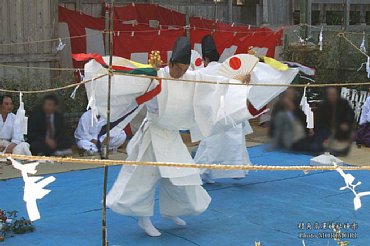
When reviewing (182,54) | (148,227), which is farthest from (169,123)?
(148,227)

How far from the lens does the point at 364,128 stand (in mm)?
8117

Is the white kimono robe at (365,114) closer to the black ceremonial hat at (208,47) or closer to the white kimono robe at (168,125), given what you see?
the black ceremonial hat at (208,47)

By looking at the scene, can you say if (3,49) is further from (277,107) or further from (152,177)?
(277,107)

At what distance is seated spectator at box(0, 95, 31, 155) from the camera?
6559 mm

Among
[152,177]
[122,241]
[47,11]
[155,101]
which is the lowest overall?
[122,241]

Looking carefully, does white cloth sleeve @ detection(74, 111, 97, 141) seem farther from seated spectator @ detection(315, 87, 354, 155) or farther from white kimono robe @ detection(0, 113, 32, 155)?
seated spectator @ detection(315, 87, 354, 155)

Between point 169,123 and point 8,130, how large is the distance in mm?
3112

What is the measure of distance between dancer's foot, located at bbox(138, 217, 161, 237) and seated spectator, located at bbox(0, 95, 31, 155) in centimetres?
275

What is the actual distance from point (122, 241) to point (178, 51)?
1355 millimetres

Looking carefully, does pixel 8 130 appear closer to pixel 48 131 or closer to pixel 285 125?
pixel 48 131

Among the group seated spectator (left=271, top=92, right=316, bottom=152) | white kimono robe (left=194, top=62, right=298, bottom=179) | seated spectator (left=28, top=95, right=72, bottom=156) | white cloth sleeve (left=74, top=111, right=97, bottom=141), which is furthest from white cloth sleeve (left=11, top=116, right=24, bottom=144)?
seated spectator (left=271, top=92, right=316, bottom=152)

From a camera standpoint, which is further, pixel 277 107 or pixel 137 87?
pixel 137 87

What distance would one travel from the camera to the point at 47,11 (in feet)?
26.6

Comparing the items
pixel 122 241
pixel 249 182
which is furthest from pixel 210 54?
pixel 122 241
